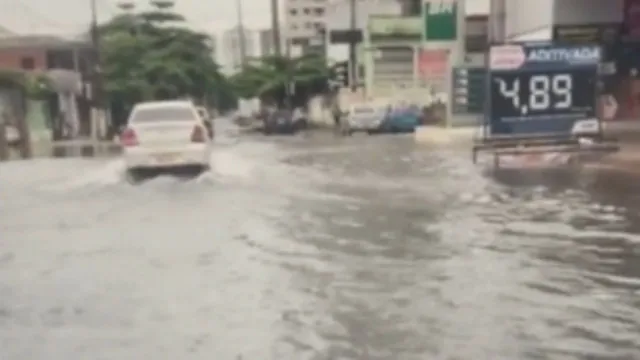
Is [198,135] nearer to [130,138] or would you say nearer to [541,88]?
[130,138]

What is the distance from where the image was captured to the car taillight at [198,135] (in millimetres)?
23141

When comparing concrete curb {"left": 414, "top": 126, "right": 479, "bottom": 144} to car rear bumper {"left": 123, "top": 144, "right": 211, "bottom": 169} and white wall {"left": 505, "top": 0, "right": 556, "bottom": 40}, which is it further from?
car rear bumper {"left": 123, "top": 144, "right": 211, "bottom": 169}

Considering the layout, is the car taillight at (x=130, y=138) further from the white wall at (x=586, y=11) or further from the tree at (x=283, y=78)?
the tree at (x=283, y=78)

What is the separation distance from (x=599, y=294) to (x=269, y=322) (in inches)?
111

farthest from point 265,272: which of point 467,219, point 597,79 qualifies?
point 597,79

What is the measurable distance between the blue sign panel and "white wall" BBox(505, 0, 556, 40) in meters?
25.3

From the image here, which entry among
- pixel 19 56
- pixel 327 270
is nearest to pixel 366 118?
pixel 19 56

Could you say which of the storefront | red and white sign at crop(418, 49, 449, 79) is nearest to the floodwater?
the storefront

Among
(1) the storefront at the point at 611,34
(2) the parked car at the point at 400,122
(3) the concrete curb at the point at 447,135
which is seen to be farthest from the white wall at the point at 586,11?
(2) the parked car at the point at 400,122

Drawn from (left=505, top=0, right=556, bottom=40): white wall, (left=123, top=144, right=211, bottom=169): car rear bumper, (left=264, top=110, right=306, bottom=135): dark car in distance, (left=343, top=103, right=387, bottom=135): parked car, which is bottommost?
(left=264, top=110, right=306, bottom=135): dark car in distance

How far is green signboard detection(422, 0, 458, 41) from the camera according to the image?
6394 centimetres

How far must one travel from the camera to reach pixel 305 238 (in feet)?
49.8

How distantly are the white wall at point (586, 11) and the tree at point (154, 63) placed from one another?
102 ft

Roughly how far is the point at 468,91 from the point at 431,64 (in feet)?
97.6
